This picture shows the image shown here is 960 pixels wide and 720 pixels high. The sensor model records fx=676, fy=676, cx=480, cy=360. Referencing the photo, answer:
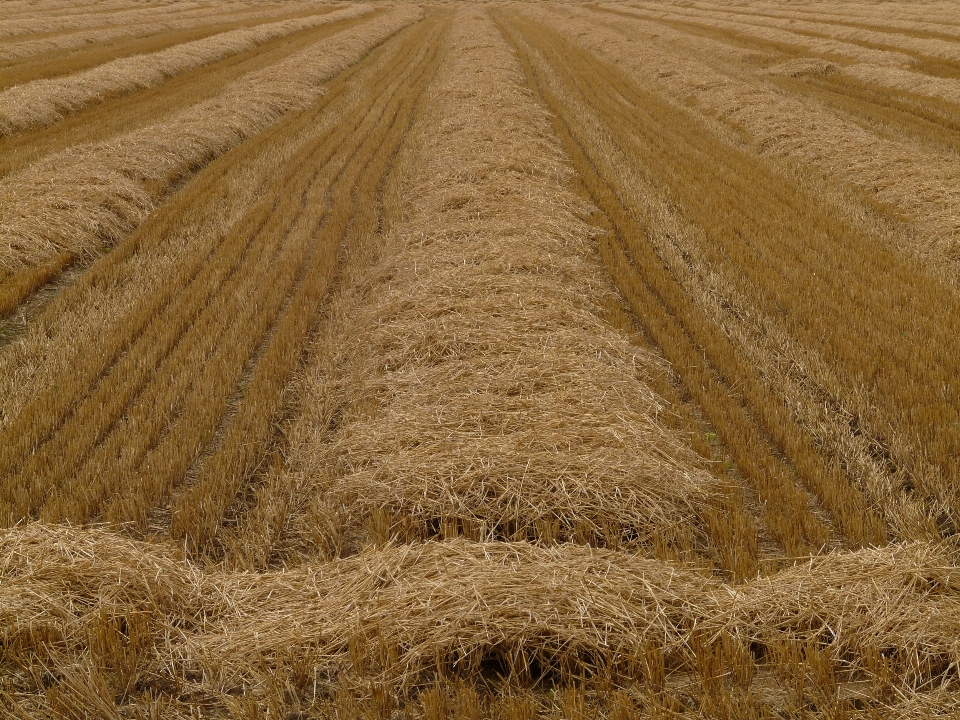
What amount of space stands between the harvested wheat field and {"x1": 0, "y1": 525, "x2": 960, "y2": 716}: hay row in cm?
2

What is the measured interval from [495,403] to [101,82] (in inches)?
686

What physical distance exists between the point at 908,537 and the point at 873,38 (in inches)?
1283

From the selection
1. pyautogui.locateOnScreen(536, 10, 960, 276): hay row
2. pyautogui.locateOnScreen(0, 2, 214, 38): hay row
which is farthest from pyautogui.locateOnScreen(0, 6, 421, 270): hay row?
pyautogui.locateOnScreen(0, 2, 214, 38): hay row

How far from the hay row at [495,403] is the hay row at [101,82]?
10609mm

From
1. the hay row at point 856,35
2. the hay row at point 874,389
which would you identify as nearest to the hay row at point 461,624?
the hay row at point 874,389

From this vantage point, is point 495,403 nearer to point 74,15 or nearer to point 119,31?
point 119,31

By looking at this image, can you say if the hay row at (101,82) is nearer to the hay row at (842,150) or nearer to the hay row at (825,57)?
the hay row at (842,150)

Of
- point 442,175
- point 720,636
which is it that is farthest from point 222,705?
point 442,175

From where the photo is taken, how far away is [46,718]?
2.61 meters

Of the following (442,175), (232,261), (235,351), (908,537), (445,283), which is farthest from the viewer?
(442,175)

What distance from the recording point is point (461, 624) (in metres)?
2.87

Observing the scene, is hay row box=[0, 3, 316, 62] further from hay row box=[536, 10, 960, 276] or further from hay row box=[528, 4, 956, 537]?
hay row box=[528, 4, 956, 537]

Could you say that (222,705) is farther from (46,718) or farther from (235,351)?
(235,351)

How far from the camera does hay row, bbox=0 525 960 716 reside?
2738 millimetres
